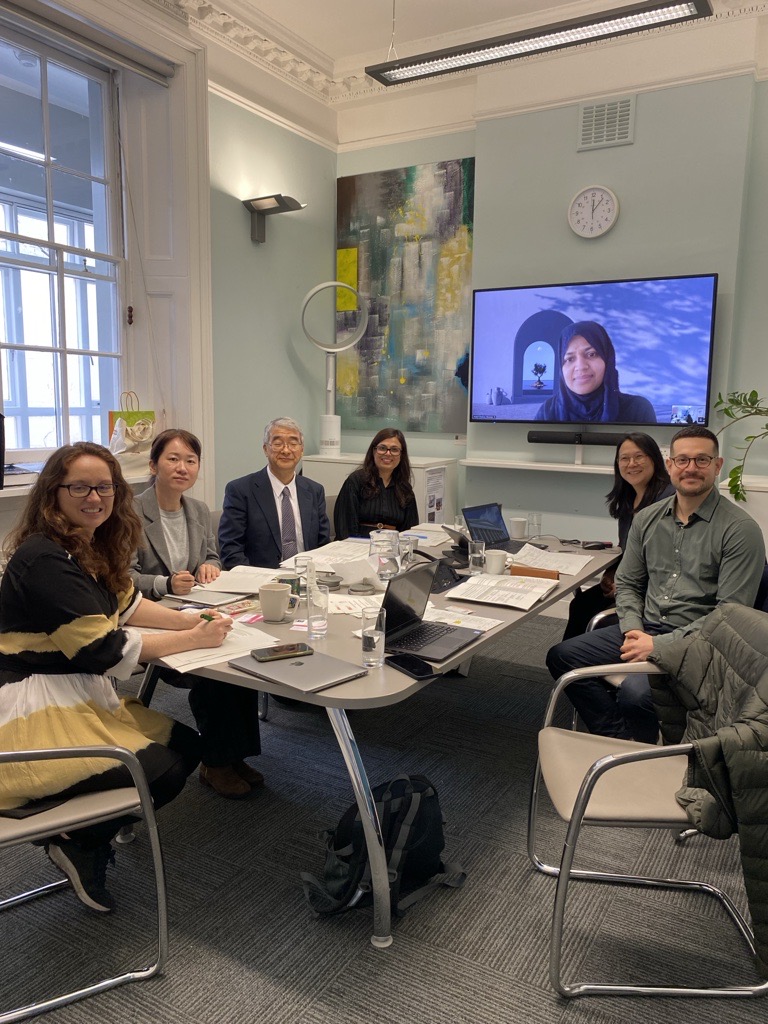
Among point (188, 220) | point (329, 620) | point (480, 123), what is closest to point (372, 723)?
point (329, 620)

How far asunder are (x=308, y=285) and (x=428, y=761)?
3.76m

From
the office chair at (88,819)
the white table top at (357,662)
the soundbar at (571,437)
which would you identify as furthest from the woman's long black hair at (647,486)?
the office chair at (88,819)

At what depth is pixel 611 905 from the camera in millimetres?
2027

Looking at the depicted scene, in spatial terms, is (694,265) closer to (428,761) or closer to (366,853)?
(428,761)

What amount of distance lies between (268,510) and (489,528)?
981 mm

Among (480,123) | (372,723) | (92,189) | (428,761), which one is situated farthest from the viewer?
(480,123)

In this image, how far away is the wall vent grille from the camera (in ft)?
14.4

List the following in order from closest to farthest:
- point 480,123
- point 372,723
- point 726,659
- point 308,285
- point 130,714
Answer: point 726,659 → point 130,714 → point 372,723 → point 480,123 → point 308,285

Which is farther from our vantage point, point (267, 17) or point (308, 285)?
point (308, 285)

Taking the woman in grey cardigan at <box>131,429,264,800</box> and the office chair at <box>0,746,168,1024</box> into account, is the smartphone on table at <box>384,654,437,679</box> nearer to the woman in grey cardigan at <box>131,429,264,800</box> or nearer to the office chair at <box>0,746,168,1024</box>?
the office chair at <box>0,746,168,1024</box>

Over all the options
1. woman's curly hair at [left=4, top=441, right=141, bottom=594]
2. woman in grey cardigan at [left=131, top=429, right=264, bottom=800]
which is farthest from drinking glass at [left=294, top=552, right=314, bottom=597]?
woman's curly hair at [left=4, top=441, right=141, bottom=594]

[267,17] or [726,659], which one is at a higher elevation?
[267,17]

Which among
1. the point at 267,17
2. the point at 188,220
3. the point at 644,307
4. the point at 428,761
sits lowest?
the point at 428,761

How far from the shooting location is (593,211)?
179 inches
